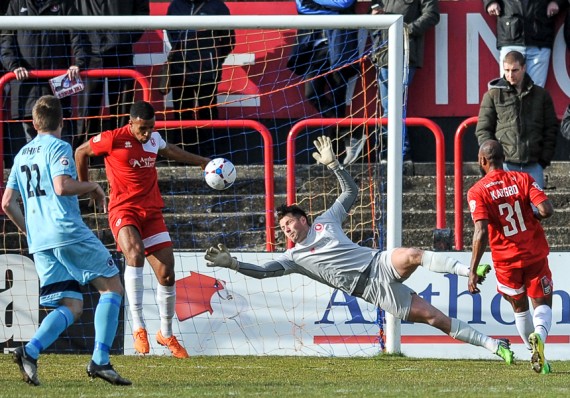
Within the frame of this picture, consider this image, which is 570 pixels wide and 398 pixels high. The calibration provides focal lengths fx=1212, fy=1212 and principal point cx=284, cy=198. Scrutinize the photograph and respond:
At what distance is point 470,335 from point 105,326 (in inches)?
124

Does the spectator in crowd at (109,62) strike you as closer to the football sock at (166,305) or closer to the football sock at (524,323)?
the football sock at (166,305)

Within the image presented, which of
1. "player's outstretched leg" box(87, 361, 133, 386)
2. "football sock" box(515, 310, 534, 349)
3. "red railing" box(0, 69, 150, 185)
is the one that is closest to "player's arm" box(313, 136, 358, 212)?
"football sock" box(515, 310, 534, 349)

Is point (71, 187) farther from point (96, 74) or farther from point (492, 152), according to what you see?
point (96, 74)

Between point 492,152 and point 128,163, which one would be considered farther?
point 128,163

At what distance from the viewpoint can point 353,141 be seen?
1257 cm

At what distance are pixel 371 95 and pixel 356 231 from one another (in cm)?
180

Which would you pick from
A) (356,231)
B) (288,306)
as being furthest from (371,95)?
(288,306)

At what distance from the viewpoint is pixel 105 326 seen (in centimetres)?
809

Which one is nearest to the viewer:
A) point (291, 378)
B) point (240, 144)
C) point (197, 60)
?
point (291, 378)

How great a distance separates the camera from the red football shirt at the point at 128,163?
1072 centimetres

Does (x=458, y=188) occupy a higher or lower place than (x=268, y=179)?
lower

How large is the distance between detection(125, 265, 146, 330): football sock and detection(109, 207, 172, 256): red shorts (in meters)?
0.24

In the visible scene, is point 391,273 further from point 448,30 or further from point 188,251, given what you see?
point 448,30

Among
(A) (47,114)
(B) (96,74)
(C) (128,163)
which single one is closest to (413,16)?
(B) (96,74)
